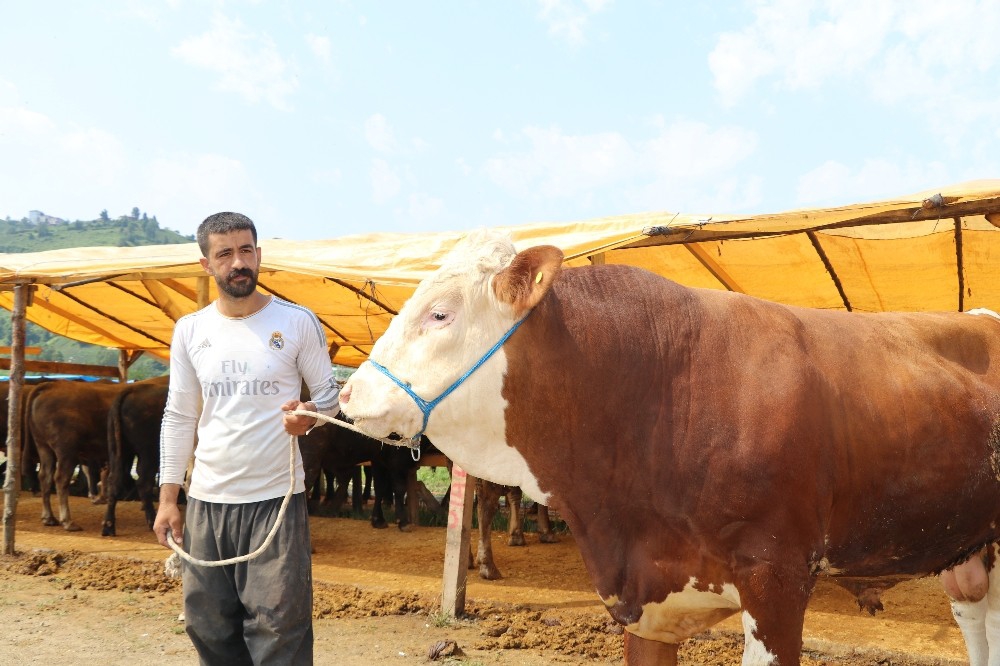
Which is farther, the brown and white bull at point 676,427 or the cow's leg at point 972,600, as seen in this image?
the cow's leg at point 972,600

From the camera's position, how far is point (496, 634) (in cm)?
561

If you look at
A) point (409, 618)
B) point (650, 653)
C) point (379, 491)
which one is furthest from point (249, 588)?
point (379, 491)

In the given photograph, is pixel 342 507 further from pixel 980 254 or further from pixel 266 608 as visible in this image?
pixel 266 608

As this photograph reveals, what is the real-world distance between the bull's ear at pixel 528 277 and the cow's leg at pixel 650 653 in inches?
46.5

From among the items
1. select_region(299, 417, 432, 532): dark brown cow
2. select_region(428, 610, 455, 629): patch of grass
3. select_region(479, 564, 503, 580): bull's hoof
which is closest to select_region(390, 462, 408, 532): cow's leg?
select_region(299, 417, 432, 532): dark brown cow

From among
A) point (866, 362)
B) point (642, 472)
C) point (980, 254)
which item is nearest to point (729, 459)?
point (642, 472)

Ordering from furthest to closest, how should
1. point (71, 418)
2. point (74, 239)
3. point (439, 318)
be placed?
1. point (74, 239)
2. point (71, 418)
3. point (439, 318)

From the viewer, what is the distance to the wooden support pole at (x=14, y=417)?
7.83 m

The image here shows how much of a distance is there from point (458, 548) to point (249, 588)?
11.0ft

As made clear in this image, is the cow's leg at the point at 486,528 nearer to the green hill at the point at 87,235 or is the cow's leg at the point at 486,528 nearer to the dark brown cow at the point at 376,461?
the dark brown cow at the point at 376,461

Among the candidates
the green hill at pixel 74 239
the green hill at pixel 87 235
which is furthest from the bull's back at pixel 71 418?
the green hill at pixel 87 235

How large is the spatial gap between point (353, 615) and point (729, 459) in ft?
14.7

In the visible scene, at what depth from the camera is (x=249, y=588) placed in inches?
108

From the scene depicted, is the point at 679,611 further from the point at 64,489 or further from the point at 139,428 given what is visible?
the point at 64,489
